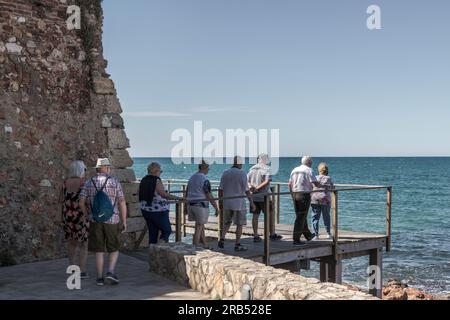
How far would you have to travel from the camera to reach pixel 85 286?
6754mm

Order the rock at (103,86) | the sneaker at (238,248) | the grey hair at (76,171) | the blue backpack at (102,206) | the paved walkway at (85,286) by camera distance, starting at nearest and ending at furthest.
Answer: the paved walkway at (85,286) → the blue backpack at (102,206) → the grey hair at (76,171) → the sneaker at (238,248) → the rock at (103,86)

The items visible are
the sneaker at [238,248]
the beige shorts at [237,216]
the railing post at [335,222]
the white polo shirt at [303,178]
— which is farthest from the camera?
the railing post at [335,222]

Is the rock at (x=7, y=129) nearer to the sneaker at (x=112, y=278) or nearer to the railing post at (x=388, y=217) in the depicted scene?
the sneaker at (x=112, y=278)

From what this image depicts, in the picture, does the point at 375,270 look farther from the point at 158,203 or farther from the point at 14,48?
the point at 14,48

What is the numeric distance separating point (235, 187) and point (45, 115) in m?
3.25

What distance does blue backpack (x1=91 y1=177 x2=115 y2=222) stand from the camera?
6461mm

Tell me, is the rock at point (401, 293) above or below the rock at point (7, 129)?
below

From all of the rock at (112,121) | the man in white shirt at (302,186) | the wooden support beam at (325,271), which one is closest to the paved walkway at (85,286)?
the rock at (112,121)

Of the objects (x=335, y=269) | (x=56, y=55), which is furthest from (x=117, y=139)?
(x=335, y=269)

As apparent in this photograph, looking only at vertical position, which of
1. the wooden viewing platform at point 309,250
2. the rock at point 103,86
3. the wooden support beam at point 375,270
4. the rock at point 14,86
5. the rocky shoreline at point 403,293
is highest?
the rock at point 103,86

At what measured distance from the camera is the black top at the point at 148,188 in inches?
324

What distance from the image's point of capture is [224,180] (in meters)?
8.86
